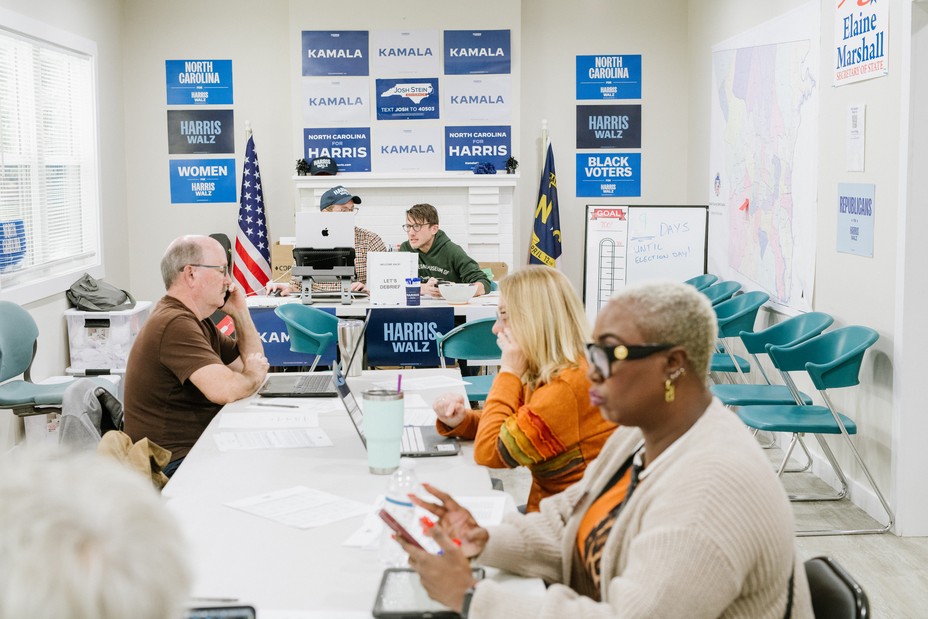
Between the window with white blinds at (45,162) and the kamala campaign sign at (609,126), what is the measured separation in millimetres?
4031

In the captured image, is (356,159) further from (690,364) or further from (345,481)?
(690,364)

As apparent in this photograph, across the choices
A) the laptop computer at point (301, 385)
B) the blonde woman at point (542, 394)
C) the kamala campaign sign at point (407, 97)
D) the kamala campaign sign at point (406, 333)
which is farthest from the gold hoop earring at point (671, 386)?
the kamala campaign sign at point (407, 97)

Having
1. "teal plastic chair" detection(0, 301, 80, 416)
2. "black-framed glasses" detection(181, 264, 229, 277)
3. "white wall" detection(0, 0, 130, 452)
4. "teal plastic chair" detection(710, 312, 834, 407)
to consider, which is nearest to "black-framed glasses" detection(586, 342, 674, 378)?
"black-framed glasses" detection(181, 264, 229, 277)

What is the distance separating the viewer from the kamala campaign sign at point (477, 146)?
8812mm

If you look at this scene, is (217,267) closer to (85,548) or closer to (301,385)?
(301,385)

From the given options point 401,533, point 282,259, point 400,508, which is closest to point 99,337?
point 282,259

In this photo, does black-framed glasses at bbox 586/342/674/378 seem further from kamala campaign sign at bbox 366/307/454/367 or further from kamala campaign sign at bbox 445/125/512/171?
kamala campaign sign at bbox 445/125/512/171

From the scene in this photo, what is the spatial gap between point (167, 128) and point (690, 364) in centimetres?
791

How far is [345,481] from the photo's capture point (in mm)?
2746

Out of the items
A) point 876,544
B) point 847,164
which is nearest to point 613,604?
point 876,544

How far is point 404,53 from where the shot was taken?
28.9ft

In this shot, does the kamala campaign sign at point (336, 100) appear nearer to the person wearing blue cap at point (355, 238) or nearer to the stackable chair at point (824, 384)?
the person wearing blue cap at point (355, 238)

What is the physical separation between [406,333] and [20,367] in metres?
2.23

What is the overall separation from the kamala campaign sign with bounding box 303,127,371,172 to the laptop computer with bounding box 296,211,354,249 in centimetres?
255
